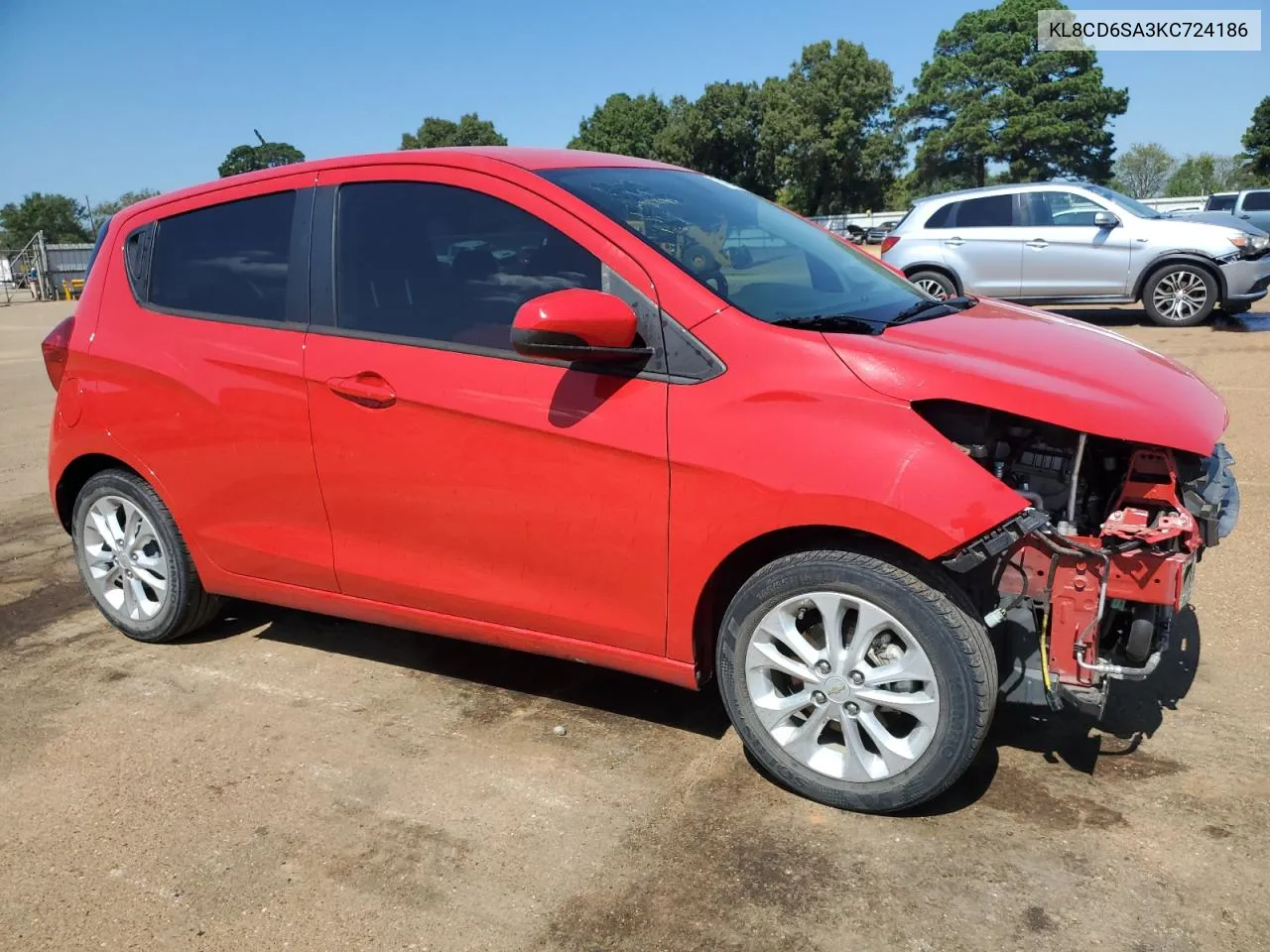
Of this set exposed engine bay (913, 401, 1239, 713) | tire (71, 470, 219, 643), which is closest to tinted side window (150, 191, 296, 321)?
tire (71, 470, 219, 643)

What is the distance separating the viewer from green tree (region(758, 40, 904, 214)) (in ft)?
211

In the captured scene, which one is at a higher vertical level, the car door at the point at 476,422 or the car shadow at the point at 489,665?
the car door at the point at 476,422

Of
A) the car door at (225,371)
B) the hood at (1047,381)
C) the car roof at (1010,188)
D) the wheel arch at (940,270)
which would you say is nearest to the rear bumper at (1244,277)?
the car roof at (1010,188)

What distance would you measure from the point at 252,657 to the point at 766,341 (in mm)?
2614

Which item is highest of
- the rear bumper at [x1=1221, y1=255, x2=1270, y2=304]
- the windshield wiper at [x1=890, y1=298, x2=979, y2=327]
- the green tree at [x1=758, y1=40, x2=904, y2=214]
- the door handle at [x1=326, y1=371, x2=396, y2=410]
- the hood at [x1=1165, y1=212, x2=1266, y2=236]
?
the green tree at [x1=758, y1=40, x2=904, y2=214]

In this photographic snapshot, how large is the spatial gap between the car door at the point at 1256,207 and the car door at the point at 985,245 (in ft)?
37.8

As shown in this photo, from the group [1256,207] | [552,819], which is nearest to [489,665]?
[552,819]

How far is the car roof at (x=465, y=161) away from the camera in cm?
338

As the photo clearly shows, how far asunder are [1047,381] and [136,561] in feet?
Result: 11.6

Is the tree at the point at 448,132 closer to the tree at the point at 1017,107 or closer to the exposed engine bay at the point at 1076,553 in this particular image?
the tree at the point at 1017,107

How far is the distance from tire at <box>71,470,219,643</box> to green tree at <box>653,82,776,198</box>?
66077 mm

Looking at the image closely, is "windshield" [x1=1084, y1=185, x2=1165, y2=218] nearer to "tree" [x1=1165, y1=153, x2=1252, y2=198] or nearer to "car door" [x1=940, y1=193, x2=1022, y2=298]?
"car door" [x1=940, y1=193, x2=1022, y2=298]

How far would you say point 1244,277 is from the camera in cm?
1178

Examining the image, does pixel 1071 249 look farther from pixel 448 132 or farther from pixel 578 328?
pixel 448 132
